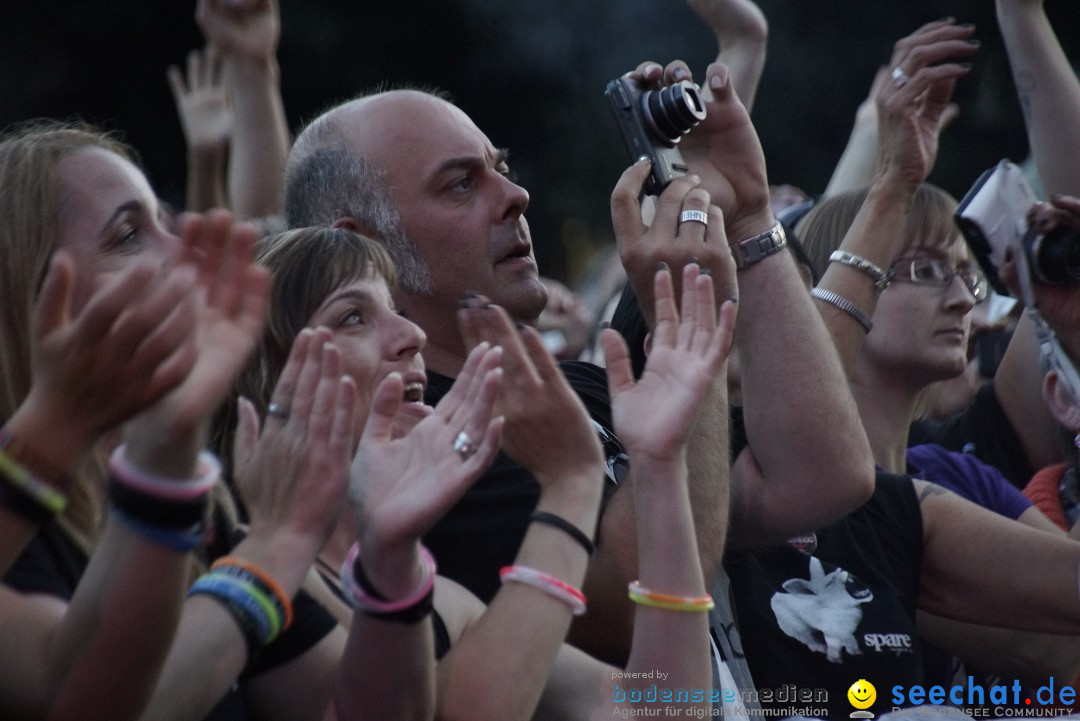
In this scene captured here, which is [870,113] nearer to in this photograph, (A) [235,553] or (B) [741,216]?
(B) [741,216]

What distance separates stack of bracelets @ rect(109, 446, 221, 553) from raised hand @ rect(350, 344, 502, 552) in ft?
0.95

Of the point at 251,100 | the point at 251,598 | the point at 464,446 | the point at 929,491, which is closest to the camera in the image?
the point at 251,598

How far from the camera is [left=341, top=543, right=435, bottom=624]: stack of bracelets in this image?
1.64 meters

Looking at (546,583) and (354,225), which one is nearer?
(546,583)

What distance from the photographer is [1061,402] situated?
9.66 feet

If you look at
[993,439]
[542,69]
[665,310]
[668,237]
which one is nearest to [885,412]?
[993,439]

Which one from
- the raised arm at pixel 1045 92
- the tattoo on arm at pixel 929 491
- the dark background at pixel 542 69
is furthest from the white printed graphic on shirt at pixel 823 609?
the dark background at pixel 542 69

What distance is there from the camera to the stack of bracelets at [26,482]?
4.32 ft

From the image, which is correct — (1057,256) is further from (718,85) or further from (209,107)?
(209,107)

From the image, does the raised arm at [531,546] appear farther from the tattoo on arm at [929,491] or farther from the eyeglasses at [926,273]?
the eyeglasses at [926,273]

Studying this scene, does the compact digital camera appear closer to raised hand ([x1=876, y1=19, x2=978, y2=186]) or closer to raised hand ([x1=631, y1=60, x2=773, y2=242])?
raised hand ([x1=876, y1=19, x2=978, y2=186])

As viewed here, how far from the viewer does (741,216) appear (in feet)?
8.34

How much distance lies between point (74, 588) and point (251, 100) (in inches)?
94.3

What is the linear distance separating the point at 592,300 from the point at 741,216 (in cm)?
393
